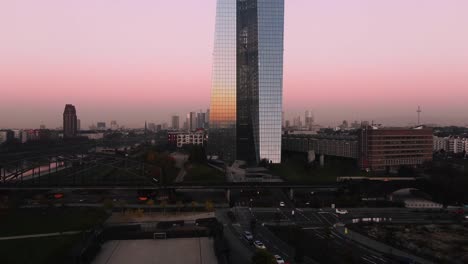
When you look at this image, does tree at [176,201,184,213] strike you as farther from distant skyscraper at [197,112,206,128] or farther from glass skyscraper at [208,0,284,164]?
distant skyscraper at [197,112,206,128]

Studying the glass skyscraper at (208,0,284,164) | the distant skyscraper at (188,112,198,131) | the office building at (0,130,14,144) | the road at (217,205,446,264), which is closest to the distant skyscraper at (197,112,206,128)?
the distant skyscraper at (188,112,198,131)

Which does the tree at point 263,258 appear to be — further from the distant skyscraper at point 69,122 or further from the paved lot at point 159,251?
the distant skyscraper at point 69,122

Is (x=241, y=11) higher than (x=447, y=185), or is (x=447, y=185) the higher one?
(x=241, y=11)

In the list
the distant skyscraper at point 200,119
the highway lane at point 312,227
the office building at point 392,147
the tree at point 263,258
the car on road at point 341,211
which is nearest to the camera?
the tree at point 263,258

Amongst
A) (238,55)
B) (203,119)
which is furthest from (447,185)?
(203,119)

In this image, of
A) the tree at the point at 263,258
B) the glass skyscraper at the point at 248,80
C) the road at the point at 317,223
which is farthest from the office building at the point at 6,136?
the tree at the point at 263,258

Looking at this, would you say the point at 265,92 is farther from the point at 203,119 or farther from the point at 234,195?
the point at 203,119

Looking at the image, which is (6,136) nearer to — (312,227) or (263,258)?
(312,227)
